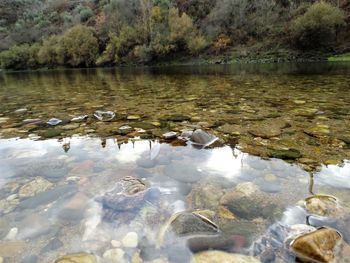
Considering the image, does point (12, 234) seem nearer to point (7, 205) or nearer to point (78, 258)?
point (7, 205)

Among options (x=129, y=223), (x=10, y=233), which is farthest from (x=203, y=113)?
(x=10, y=233)

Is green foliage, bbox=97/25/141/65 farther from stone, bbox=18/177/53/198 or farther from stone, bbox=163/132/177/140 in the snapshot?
stone, bbox=18/177/53/198

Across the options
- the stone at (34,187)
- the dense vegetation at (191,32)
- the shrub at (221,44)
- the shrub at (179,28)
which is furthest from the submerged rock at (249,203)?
the shrub at (179,28)

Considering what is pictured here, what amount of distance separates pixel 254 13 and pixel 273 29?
5417 mm

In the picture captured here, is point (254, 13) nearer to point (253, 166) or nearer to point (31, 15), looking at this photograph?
point (253, 166)

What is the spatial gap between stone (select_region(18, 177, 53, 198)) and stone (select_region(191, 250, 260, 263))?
1.43 metres

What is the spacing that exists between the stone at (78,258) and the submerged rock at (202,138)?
1.86 m

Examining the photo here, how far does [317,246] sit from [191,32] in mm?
39361

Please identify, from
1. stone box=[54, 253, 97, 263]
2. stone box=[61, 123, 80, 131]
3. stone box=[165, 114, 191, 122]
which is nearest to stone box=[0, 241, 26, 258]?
stone box=[54, 253, 97, 263]

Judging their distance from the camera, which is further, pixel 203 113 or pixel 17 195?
pixel 203 113

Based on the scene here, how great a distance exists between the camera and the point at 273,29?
3556cm

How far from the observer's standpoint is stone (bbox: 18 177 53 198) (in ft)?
6.56

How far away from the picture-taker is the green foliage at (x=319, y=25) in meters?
29.1

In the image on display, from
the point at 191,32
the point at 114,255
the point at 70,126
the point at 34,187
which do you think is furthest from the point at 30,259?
the point at 191,32
